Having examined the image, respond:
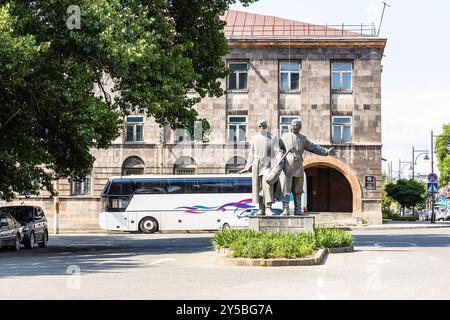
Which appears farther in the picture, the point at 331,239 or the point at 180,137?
Answer: the point at 180,137

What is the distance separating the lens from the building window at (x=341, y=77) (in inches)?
1981

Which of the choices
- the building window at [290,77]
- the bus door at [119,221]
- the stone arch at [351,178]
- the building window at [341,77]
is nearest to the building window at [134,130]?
the bus door at [119,221]

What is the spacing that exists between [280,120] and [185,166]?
21.4 feet

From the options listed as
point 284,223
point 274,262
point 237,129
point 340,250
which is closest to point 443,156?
point 237,129

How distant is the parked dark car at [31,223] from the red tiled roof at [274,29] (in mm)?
22695

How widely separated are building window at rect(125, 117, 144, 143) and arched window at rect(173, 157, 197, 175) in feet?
9.04

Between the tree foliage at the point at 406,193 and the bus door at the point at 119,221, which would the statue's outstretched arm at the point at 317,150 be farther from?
the tree foliage at the point at 406,193

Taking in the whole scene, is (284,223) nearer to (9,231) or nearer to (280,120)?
(9,231)

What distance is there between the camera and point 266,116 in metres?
50.4

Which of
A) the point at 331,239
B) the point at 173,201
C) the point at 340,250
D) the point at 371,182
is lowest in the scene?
the point at 340,250

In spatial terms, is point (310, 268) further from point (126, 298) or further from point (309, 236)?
point (126, 298)

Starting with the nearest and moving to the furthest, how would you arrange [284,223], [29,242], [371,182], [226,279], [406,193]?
[226,279], [284,223], [29,242], [371,182], [406,193]

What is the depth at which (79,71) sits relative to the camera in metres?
24.1
